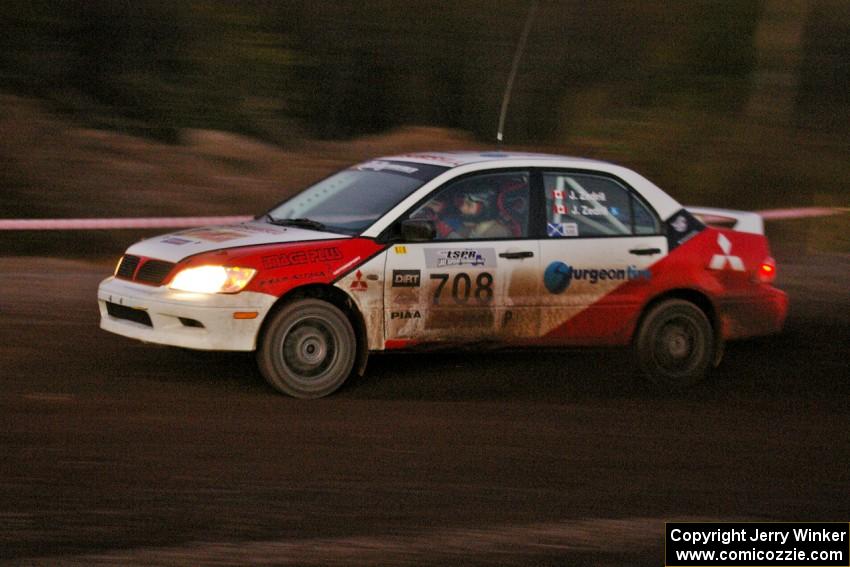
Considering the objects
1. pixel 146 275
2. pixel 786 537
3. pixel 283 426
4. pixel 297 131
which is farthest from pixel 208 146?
pixel 786 537

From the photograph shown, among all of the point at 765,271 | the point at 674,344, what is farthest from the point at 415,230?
the point at 765,271

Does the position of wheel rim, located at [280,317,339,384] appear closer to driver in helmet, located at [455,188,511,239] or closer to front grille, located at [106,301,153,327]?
front grille, located at [106,301,153,327]

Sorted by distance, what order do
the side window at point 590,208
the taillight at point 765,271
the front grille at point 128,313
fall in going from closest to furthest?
the front grille at point 128,313, the side window at point 590,208, the taillight at point 765,271

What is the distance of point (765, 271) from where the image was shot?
378 inches

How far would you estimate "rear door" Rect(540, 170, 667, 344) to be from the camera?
349 inches

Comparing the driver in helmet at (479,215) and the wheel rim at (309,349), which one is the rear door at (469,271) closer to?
the driver in helmet at (479,215)

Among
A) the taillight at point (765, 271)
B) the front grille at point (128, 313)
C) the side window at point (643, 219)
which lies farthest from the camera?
the taillight at point (765, 271)

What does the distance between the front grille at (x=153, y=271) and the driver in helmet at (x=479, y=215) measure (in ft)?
6.30

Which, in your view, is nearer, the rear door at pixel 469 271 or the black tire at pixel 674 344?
the rear door at pixel 469 271

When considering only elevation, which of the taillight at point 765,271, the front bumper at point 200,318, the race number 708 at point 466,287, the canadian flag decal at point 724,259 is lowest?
the front bumper at point 200,318

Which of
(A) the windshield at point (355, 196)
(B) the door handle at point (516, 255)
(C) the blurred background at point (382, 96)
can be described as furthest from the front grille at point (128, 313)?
(C) the blurred background at point (382, 96)

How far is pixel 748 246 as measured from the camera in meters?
9.61

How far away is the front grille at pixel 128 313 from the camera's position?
8.15 metres

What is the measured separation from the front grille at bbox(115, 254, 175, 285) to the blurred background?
823 centimetres
